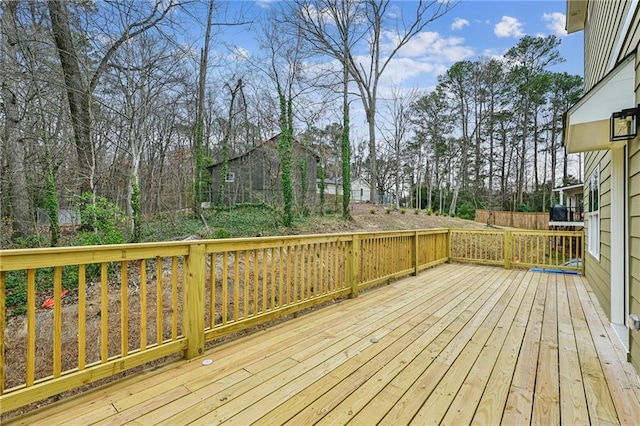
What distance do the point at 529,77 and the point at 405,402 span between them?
21.9 m

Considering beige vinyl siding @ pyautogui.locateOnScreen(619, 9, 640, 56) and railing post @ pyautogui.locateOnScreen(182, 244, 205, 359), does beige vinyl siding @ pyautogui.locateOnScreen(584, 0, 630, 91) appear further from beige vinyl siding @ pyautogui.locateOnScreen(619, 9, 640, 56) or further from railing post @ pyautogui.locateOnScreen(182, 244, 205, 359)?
railing post @ pyautogui.locateOnScreen(182, 244, 205, 359)

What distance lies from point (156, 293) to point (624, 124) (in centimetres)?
387

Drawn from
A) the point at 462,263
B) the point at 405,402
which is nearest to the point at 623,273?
the point at 405,402

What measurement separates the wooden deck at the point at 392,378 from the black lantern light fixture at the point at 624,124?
5.42 feet

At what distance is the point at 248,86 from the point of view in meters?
12.0

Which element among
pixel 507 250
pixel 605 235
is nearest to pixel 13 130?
pixel 605 235

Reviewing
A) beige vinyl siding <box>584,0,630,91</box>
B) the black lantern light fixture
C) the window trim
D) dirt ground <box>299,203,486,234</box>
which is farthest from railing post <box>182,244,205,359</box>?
dirt ground <box>299,203,486,234</box>

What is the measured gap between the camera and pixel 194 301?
2.24 meters

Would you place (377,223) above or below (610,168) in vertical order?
below

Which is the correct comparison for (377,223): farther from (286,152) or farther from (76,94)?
(76,94)

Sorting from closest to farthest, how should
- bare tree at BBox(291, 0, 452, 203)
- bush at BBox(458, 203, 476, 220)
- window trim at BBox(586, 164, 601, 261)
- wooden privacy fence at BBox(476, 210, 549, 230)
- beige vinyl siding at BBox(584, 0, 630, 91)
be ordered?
beige vinyl siding at BBox(584, 0, 630, 91) → window trim at BBox(586, 164, 601, 261) → bare tree at BBox(291, 0, 452, 203) → wooden privacy fence at BBox(476, 210, 549, 230) → bush at BBox(458, 203, 476, 220)

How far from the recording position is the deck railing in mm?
1624

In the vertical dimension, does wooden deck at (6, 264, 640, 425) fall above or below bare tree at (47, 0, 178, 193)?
below

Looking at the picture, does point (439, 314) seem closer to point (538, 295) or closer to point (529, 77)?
point (538, 295)
